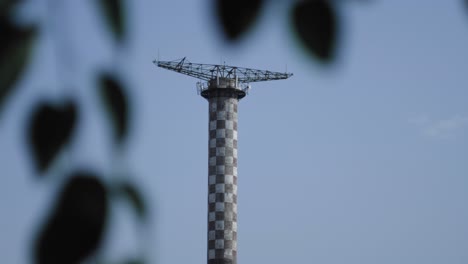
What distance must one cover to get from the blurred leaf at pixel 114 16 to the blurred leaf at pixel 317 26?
0.16m

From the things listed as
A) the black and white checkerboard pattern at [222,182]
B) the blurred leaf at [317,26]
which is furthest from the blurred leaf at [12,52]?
the black and white checkerboard pattern at [222,182]

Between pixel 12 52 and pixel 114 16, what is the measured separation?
0.10 meters

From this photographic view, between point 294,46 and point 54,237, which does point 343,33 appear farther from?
point 54,237

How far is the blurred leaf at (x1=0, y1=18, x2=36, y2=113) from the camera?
80 cm

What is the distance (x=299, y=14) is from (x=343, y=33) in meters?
0.04

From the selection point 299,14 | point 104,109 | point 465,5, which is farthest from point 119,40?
point 465,5

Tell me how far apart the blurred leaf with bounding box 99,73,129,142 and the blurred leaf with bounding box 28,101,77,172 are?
0.10 feet

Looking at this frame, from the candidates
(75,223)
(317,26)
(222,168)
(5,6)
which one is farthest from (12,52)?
(222,168)

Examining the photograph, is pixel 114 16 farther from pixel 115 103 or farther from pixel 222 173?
pixel 222 173

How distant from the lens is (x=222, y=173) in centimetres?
3506

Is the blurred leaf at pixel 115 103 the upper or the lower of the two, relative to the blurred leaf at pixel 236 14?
lower

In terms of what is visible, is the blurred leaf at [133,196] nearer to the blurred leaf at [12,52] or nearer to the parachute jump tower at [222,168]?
the blurred leaf at [12,52]

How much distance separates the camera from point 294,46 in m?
0.84

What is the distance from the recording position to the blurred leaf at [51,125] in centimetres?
83
